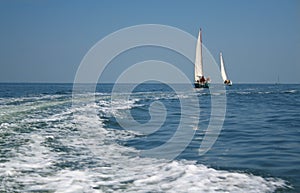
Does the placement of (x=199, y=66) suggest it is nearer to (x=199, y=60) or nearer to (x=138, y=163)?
(x=199, y=60)

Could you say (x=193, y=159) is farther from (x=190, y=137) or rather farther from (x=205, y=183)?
(x=190, y=137)

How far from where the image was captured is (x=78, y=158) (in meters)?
7.62

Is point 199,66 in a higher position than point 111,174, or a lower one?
higher

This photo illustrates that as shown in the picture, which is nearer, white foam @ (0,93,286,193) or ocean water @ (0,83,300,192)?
white foam @ (0,93,286,193)

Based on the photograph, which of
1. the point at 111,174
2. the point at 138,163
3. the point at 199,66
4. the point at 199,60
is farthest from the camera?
the point at 199,66

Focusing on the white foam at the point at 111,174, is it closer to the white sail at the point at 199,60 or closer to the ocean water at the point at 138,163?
the ocean water at the point at 138,163

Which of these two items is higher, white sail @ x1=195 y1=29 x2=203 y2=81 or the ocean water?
white sail @ x1=195 y1=29 x2=203 y2=81

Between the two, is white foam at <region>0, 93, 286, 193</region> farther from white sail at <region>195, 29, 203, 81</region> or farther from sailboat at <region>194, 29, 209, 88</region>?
sailboat at <region>194, 29, 209, 88</region>

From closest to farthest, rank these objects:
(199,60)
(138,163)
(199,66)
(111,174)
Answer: (111,174) → (138,163) → (199,60) → (199,66)

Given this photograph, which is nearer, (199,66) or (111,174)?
(111,174)

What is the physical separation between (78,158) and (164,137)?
4.23m

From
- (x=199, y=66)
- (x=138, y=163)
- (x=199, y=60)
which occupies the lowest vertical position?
(x=138, y=163)

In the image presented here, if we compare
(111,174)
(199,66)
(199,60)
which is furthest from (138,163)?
(199,66)

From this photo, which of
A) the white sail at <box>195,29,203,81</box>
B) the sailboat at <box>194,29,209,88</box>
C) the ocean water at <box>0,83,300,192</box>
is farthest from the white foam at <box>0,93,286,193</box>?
the sailboat at <box>194,29,209,88</box>
